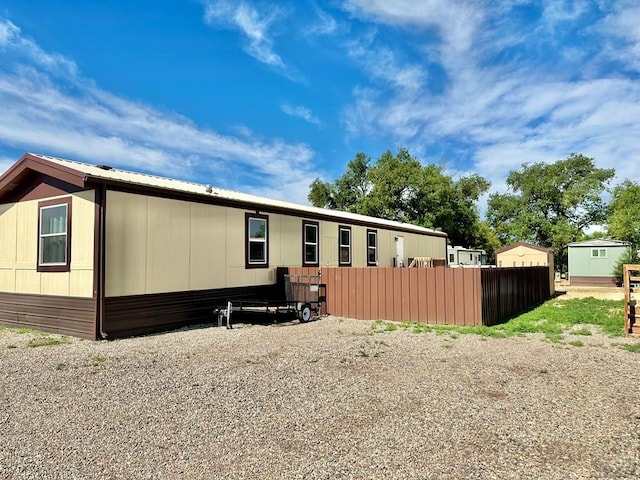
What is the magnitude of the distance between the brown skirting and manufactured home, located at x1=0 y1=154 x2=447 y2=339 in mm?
22938

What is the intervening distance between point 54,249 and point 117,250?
1.81 m

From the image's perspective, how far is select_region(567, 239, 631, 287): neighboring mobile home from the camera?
25.6 meters

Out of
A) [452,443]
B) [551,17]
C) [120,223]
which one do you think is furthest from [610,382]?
[551,17]

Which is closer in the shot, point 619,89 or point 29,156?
point 29,156

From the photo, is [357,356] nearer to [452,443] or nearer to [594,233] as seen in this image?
[452,443]

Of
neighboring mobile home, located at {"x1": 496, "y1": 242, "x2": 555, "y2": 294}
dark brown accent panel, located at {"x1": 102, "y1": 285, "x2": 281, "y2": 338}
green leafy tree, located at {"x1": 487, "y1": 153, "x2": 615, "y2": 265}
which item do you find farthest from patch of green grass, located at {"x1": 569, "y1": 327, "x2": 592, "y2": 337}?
green leafy tree, located at {"x1": 487, "y1": 153, "x2": 615, "y2": 265}

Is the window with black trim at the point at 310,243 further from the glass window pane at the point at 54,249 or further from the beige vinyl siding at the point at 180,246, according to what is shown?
the glass window pane at the point at 54,249

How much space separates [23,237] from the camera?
31.6ft

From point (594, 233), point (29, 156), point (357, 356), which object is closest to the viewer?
→ point (357, 356)

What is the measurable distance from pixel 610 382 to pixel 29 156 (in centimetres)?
1093

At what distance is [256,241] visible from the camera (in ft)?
37.2

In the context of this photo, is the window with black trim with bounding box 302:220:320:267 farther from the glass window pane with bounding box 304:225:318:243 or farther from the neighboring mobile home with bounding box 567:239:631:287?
the neighboring mobile home with bounding box 567:239:631:287

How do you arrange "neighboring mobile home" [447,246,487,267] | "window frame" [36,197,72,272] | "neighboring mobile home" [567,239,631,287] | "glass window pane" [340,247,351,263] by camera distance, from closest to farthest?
1. "window frame" [36,197,72,272]
2. "glass window pane" [340,247,351,263]
3. "neighboring mobile home" [567,239,631,287]
4. "neighboring mobile home" [447,246,487,267]

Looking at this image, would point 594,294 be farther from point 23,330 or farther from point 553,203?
point 553,203
